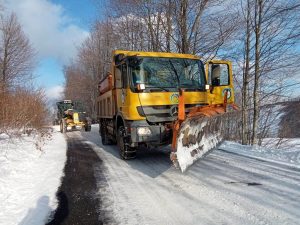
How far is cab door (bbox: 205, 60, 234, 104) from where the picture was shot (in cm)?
918

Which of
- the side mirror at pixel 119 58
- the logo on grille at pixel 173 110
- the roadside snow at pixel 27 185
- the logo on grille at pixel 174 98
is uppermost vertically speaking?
the side mirror at pixel 119 58

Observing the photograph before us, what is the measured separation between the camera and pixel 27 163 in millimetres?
9289

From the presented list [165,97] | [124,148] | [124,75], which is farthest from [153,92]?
[124,148]

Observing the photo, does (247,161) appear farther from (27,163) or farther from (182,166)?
(27,163)

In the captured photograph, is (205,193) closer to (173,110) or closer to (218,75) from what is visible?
(173,110)

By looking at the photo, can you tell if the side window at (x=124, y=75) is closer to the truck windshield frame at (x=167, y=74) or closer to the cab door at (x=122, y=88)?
the cab door at (x=122, y=88)

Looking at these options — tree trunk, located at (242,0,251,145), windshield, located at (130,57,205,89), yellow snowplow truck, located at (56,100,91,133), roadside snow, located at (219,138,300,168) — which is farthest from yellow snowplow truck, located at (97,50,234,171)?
yellow snowplow truck, located at (56,100,91,133)

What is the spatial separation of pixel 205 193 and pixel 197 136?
6.91 feet

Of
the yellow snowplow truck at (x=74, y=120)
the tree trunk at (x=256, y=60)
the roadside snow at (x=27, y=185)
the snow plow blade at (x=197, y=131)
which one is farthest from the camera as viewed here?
the yellow snowplow truck at (x=74, y=120)

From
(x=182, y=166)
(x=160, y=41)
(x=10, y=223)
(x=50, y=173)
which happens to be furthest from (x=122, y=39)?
(x=10, y=223)

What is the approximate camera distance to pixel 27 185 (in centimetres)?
678

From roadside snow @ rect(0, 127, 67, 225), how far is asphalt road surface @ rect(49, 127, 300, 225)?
0.89 ft

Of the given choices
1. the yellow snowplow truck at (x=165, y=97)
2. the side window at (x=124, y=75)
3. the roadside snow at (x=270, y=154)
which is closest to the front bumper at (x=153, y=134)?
the yellow snowplow truck at (x=165, y=97)

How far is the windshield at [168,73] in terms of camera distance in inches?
329
